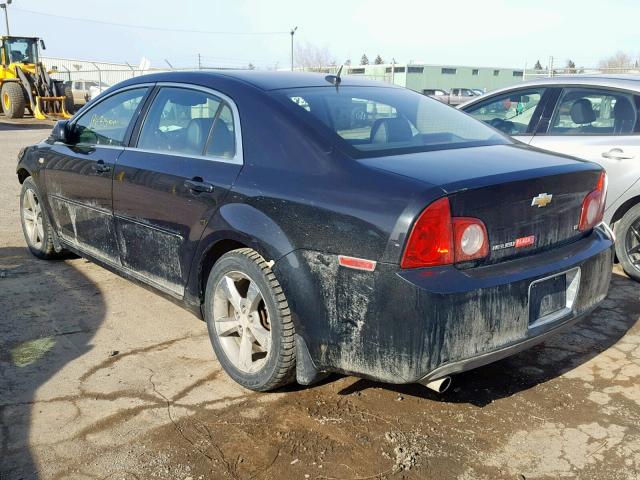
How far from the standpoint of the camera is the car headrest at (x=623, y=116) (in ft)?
17.1

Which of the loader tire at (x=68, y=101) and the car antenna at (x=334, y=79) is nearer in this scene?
the car antenna at (x=334, y=79)

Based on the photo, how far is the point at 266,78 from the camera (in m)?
3.68

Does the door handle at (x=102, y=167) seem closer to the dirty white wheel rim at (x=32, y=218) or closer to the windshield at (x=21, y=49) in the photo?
the dirty white wheel rim at (x=32, y=218)

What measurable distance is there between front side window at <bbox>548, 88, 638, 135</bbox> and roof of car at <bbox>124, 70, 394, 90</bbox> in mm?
2206

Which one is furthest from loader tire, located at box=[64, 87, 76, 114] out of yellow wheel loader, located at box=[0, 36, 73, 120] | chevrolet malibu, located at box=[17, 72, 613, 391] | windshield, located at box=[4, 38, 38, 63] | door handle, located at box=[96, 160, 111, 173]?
chevrolet malibu, located at box=[17, 72, 613, 391]

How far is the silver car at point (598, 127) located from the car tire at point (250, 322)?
11.0ft

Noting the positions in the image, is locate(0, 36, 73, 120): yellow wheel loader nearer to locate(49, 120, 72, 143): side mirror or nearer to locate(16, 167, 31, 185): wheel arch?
locate(16, 167, 31, 185): wheel arch

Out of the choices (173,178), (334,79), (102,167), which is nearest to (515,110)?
(334,79)

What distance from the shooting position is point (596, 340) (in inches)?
162

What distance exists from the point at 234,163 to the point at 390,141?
826mm

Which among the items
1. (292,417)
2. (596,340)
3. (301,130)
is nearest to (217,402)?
(292,417)

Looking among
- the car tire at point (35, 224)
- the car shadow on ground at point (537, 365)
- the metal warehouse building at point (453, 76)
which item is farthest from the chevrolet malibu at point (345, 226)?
the metal warehouse building at point (453, 76)

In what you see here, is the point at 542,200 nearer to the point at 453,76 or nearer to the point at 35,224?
the point at 35,224

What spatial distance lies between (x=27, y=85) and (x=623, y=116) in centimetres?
2337
